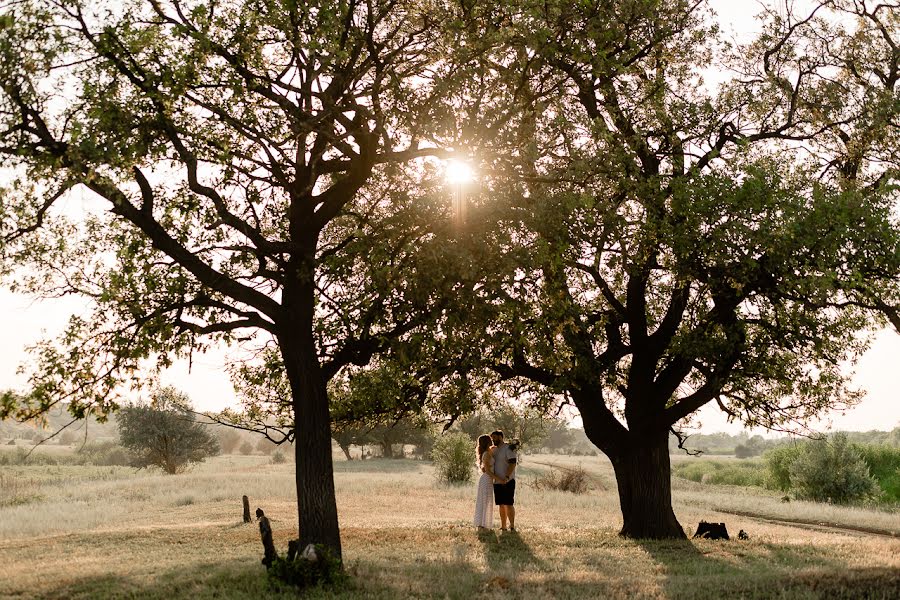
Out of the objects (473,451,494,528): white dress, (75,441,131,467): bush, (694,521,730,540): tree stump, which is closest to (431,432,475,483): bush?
(473,451,494,528): white dress

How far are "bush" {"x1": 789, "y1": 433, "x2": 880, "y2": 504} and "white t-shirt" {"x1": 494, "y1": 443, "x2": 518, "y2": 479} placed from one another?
2934cm

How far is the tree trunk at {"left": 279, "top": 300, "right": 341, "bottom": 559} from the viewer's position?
13.5 m

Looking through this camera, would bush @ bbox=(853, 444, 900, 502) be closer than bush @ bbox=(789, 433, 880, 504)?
No

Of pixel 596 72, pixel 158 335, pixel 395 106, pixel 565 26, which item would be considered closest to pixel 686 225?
pixel 596 72

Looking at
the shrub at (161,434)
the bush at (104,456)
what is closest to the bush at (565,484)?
the shrub at (161,434)

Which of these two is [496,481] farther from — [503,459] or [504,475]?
[503,459]

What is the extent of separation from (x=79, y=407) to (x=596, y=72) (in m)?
11.5

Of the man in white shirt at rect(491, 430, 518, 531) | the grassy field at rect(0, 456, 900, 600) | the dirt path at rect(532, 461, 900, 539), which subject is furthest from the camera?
the dirt path at rect(532, 461, 900, 539)

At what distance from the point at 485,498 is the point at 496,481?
56 centimetres

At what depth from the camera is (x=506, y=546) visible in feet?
53.4

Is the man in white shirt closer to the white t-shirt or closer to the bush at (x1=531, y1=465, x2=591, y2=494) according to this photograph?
the white t-shirt

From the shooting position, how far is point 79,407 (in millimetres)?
14219

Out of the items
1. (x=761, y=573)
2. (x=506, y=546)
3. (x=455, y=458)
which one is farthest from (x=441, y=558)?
(x=455, y=458)

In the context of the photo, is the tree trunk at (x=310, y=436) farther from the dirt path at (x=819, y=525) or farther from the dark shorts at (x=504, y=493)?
the dirt path at (x=819, y=525)
